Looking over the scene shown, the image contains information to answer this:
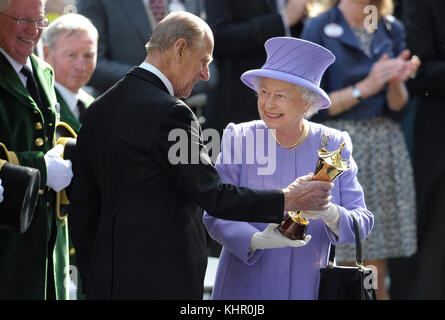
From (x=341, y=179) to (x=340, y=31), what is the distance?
2.13 metres

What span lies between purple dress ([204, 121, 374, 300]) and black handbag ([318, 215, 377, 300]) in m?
0.13

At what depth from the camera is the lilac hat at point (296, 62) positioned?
4.05 metres

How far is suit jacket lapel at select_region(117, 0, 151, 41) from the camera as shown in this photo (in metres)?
6.04

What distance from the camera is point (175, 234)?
3.61 m

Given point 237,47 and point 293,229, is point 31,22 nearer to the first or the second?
point 293,229

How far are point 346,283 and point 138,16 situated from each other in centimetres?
287

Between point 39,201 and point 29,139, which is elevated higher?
point 29,139

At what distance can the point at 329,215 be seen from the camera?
3924mm

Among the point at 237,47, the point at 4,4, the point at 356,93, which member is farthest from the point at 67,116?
the point at 356,93

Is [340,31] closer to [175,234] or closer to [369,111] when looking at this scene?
[369,111]

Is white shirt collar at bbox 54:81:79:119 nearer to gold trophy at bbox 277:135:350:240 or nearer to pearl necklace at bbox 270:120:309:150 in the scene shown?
pearl necklace at bbox 270:120:309:150

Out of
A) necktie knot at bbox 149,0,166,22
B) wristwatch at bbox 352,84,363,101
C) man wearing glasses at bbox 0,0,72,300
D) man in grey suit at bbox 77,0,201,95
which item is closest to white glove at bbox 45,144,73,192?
man wearing glasses at bbox 0,0,72,300

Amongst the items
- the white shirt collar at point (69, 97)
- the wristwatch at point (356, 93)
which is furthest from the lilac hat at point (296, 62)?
the wristwatch at point (356, 93)

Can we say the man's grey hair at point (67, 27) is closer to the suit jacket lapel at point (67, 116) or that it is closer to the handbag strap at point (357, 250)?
the suit jacket lapel at point (67, 116)
